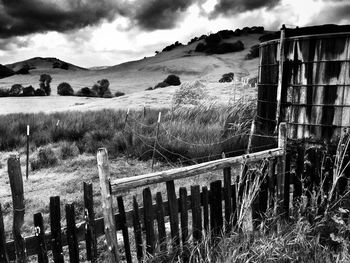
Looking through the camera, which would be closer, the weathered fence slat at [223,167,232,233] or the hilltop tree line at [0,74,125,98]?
the weathered fence slat at [223,167,232,233]

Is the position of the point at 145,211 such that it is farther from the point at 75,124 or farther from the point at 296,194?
the point at 75,124

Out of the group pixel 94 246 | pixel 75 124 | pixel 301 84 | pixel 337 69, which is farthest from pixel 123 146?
pixel 94 246

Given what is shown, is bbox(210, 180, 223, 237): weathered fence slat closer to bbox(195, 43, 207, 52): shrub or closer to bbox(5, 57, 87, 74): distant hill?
bbox(195, 43, 207, 52): shrub

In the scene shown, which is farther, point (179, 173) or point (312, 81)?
point (312, 81)

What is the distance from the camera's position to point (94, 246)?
2885mm

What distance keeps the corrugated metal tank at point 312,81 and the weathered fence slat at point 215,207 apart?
438cm

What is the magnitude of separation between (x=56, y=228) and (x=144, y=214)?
0.73 m

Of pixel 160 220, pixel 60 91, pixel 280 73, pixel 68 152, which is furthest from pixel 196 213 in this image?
pixel 60 91

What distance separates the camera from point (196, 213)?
10.7 ft

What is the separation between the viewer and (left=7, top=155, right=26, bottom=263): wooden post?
2431 mm

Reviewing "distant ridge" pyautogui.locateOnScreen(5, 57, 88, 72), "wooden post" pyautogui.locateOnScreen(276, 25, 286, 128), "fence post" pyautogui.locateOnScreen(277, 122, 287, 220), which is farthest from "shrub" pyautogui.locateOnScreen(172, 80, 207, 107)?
"distant ridge" pyautogui.locateOnScreen(5, 57, 88, 72)

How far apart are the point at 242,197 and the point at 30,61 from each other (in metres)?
110

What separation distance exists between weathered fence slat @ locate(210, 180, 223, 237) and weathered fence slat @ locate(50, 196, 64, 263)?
1.44 metres

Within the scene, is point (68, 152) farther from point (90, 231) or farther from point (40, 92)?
point (40, 92)
